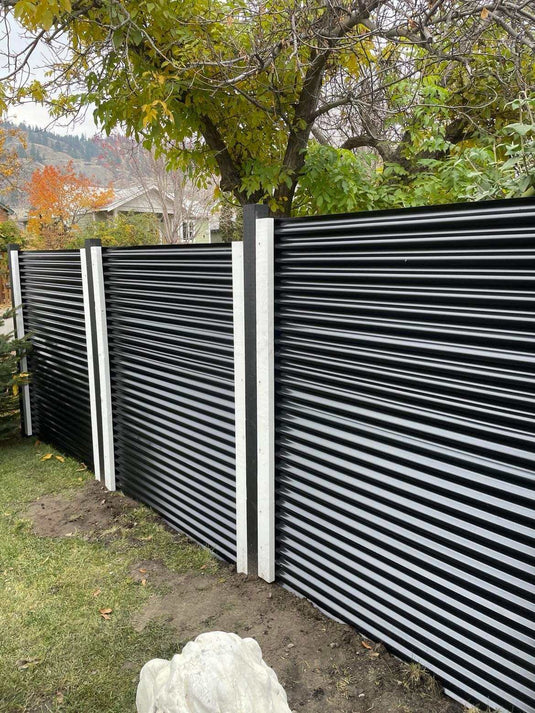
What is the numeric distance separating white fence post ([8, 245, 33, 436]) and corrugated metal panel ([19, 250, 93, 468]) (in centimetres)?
7

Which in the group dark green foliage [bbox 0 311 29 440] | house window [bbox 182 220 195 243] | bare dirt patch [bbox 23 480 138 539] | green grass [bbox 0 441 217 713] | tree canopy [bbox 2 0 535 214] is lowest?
bare dirt patch [bbox 23 480 138 539]

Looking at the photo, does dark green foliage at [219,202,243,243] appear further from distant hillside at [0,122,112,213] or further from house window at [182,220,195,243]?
distant hillside at [0,122,112,213]

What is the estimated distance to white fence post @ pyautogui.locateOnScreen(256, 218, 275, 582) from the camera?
278 cm

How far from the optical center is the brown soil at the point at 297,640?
2180 millimetres

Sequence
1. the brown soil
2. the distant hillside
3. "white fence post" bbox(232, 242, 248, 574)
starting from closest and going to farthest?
1. the brown soil
2. "white fence post" bbox(232, 242, 248, 574)
3. the distant hillside

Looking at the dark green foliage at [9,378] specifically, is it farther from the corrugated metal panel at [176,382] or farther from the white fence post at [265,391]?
the white fence post at [265,391]

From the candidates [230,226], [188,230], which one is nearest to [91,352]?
[230,226]

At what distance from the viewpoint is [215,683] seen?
4.20 ft

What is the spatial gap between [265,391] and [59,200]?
2481 cm

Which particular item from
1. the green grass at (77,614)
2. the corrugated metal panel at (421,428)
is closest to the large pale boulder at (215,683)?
the corrugated metal panel at (421,428)

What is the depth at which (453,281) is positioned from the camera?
6.49 feet

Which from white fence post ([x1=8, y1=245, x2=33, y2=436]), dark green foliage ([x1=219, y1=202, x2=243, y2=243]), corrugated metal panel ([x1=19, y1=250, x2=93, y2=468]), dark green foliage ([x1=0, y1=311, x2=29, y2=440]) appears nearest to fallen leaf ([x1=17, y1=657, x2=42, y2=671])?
corrugated metal panel ([x1=19, y1=250, x2=93, y2=468])

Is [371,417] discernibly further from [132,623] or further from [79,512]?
[79,512]

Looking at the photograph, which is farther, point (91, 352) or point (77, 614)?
point (91, 352)
